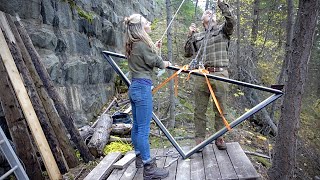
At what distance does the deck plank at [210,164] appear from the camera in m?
3.90

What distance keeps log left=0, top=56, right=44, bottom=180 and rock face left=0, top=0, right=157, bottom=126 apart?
1313 millimetres

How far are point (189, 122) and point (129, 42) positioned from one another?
462 centimetres

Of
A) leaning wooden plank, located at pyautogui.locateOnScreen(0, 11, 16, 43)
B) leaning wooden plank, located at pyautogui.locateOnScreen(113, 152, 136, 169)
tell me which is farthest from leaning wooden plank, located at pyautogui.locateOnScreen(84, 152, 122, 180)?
leaning wooden plank, located at pyautogui.locateOnScreen(0, 11, 16, 43)

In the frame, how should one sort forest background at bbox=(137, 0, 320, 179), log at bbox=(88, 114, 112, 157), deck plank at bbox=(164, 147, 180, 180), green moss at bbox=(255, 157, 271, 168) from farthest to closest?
1. forest background at bbox=(137, 0, 320, 179)
2. green moss at bbox=(255, 157, 271, 168)
3. log at bbox=(88, 114, 112, 157)
4. deck plank at bbox=(164, 147, 180, 180)

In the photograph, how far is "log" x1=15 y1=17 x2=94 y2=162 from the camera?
489cm

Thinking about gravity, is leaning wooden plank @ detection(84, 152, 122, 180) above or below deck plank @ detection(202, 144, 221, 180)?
below

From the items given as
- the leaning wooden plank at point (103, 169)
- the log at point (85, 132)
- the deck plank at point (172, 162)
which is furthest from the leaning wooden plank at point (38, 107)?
the deck plank at point (172, 162)

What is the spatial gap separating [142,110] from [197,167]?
1207 mm

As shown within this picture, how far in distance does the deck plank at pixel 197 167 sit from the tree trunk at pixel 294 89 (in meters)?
1.15

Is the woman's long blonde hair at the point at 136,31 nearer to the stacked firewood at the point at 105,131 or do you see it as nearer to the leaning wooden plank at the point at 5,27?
the leaning wooden plank at the point at 5,27

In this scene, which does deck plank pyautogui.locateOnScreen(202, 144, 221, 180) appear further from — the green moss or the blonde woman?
the green moss

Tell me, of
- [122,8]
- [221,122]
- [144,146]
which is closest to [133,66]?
[144,146]

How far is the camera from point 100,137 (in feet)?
18.7

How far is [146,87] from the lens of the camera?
367 cm
